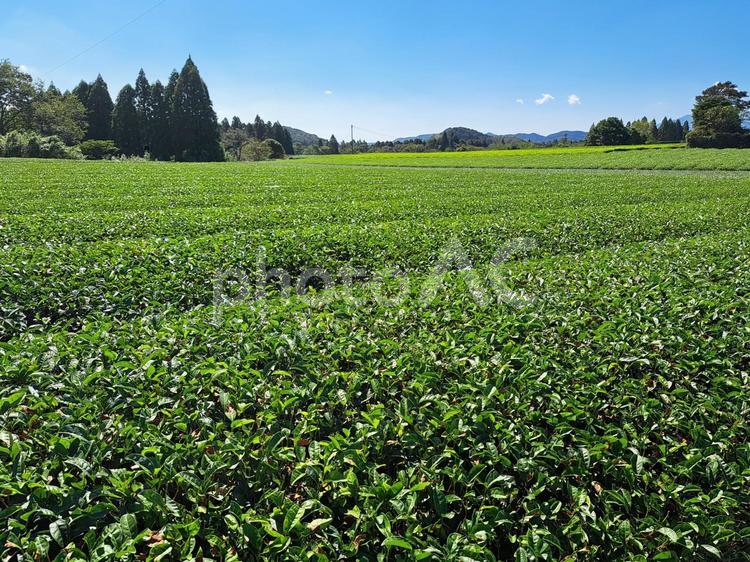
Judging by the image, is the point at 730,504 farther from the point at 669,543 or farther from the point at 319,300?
the point at 319,300

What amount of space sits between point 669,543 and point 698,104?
3073 inches

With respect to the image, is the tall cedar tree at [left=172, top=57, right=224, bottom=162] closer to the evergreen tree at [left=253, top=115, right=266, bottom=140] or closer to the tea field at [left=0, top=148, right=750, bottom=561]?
the evergreen tree at [left=253, top=115, right=266, bottom=140]

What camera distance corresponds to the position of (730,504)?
2598mm

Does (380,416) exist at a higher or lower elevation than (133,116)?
lower

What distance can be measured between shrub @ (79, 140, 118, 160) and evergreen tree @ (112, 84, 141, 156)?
1101 cm

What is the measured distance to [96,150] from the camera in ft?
203

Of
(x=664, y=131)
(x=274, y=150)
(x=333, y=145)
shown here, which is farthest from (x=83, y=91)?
(x=664, y=131)

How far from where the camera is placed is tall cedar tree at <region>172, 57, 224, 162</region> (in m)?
73.8

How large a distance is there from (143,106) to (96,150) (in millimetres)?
18525

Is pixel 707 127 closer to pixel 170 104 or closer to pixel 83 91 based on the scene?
pixel 170 104

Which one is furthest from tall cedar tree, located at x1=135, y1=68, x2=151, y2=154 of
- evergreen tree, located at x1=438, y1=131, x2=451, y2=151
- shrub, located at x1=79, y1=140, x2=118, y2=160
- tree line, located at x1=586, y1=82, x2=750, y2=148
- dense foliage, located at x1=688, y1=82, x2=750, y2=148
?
dense foliage, located at x1=688, y1=82, x2=750, y2=148

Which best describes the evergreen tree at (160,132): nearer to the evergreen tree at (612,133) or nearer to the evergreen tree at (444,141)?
the evergreen tree at (444,141)

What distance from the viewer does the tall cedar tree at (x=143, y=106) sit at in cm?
7488

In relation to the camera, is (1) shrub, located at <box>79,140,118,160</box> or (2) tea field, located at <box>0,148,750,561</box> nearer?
(2) tea field, located at <box>0,148,750,561</box>
